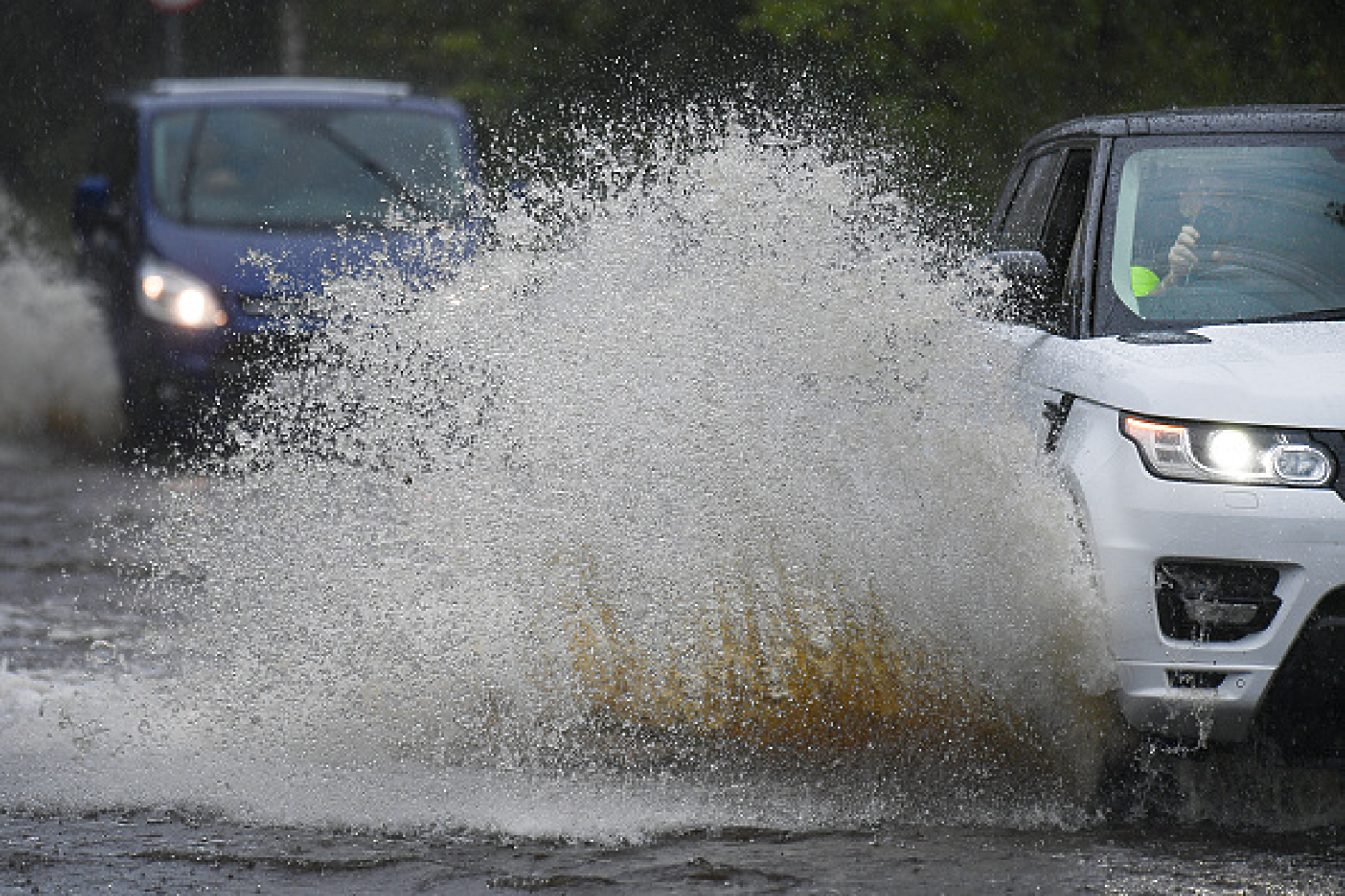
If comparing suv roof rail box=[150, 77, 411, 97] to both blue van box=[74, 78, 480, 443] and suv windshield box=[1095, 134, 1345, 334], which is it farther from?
suv windshield box=[1095, 134, 1345, 334]

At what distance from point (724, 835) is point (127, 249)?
29.2 ft

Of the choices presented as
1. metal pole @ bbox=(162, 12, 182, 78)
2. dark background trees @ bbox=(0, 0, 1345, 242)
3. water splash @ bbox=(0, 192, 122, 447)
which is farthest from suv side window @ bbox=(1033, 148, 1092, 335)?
metal pole @ bbox=(162, 12, 182, 78)

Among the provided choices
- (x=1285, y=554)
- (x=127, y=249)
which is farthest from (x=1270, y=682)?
(x=127, y=249)

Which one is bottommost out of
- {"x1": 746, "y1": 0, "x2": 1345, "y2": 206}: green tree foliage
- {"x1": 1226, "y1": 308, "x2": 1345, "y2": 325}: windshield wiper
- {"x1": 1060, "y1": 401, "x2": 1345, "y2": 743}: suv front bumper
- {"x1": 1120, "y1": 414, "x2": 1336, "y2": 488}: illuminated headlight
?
{"x1": 1060, "y1": 401, "x2": 1345, "y2": 743}: suv front bumper

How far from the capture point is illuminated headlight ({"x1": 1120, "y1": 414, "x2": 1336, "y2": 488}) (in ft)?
15.7

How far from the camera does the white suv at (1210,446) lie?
477 centimetres

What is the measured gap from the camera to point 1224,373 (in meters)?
4.91

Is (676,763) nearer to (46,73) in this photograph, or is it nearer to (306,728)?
(306,728)

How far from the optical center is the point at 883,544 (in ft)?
18.4

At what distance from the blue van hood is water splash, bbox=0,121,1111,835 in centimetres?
535

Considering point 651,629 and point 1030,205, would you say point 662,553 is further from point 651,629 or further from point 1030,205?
point 1030,205

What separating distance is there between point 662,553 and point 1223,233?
5.34ft

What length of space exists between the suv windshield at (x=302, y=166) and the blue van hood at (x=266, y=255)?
0.15 metres

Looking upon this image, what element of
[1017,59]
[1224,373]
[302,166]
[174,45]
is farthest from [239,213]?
[174,45]
